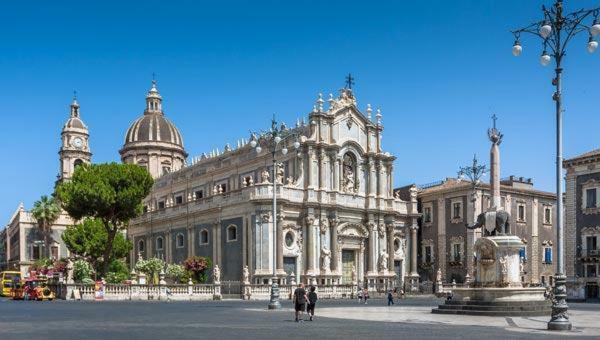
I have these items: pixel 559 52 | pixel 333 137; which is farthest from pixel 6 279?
pixel 559 52

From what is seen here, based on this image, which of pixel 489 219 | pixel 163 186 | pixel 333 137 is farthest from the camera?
pixel 163 186

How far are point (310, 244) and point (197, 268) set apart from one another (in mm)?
9258

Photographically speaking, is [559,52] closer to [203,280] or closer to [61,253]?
[203,280]

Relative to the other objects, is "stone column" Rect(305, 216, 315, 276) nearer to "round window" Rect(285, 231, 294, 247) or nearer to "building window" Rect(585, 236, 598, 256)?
"round window" Rect(285, 231, 294, 247)

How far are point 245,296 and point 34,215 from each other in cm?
4308

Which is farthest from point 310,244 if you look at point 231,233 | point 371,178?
point 371,178

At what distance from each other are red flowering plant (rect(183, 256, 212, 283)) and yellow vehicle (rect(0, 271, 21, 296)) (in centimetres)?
1713

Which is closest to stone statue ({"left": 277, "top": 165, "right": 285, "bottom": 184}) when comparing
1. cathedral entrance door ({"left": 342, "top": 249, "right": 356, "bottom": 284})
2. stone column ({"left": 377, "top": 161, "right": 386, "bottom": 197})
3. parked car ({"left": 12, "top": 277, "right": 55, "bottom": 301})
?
cathedral entrance door ({"left": 342, "top": 249, "right": 356, "bottom": 284})

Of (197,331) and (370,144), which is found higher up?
(370,144)

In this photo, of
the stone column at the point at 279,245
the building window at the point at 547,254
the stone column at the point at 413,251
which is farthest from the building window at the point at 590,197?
the stone column at the point at 279,245

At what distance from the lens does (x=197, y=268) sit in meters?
58.6

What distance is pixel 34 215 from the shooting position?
83.9 meters

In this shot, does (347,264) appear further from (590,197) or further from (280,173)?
(590,197)

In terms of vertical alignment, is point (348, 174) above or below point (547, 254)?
above
